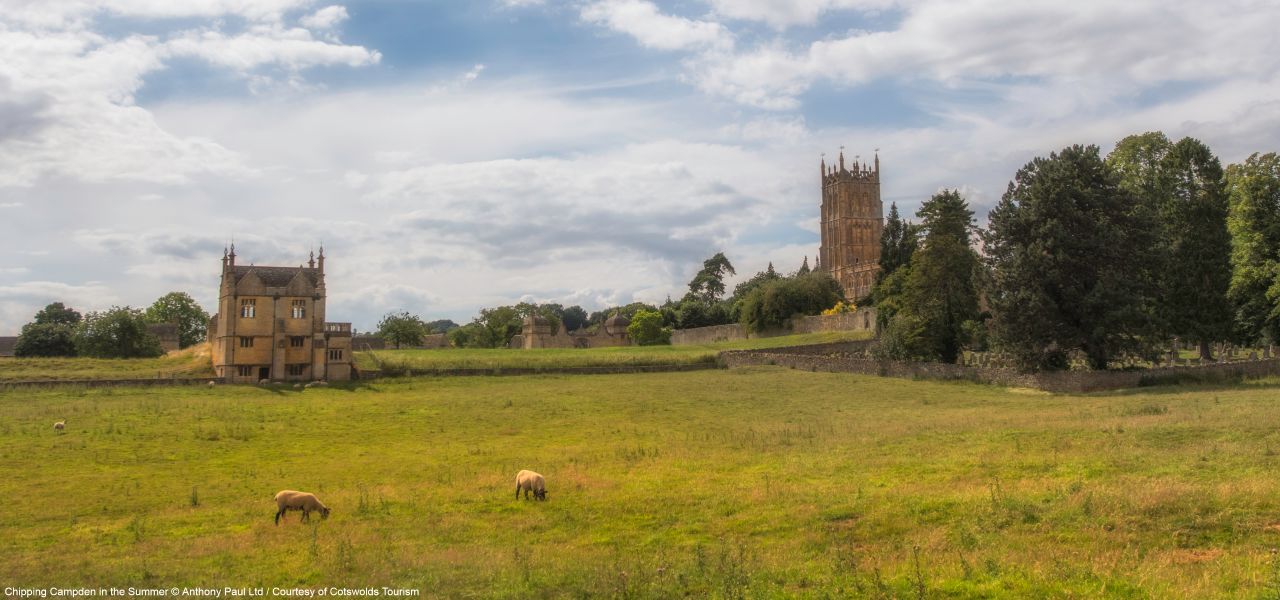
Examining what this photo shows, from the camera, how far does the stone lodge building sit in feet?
194

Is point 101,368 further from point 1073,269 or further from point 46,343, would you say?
point 1073,269

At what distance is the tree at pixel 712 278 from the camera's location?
541ft

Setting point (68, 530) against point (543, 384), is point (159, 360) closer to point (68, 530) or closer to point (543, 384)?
point (543, 384)

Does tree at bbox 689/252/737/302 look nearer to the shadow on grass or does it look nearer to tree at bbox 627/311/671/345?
tree at bbox 627/311/671/345

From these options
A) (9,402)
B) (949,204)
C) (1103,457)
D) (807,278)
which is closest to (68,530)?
(1103,457)

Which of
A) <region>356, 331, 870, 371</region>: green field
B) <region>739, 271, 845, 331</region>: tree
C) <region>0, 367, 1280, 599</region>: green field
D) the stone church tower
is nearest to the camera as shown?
<region>0, 367, 1280, 599</region>: green field

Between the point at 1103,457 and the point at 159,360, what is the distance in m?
63.9

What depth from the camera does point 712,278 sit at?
165000 mm

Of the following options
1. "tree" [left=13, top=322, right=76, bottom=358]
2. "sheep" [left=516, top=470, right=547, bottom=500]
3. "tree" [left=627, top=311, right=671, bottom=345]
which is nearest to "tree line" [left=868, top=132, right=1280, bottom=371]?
"sheep" [left=516, top=470, right=547, bottom=500]

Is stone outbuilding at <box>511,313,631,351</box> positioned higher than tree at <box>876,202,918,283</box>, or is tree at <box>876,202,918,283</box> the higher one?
tree at <box>876,202,918,283</box>

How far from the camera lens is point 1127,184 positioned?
5609 cm

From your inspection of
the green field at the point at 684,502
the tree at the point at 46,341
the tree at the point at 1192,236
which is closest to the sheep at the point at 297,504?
the green field at the point at 684,502

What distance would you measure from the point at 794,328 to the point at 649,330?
27.4m

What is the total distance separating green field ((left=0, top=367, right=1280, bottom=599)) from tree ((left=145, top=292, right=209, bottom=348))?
9119cm
